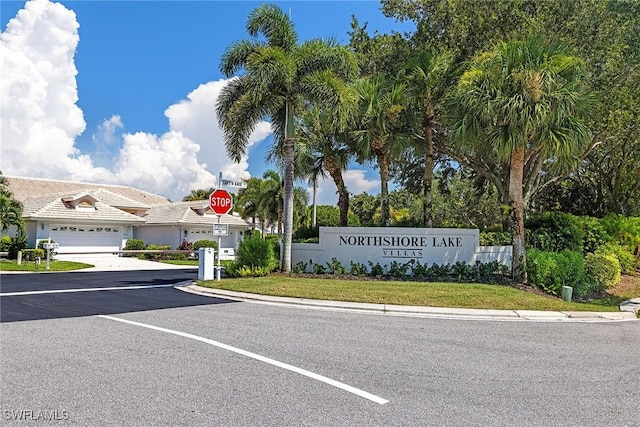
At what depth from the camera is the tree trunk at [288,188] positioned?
17.0 m

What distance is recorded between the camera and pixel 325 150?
68.4ft

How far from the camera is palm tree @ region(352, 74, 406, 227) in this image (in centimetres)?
1800

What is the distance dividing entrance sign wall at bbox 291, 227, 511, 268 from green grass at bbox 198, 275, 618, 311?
248 cm

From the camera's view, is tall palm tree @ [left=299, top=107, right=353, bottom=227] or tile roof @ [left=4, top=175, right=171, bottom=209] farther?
tile roof @ [left=4, top=175, right=171, bottom=209]

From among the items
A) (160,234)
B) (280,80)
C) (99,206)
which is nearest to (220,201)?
(280,80)

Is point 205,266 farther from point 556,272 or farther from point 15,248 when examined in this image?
point 15,248

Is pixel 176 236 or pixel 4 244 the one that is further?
pixel 176 236

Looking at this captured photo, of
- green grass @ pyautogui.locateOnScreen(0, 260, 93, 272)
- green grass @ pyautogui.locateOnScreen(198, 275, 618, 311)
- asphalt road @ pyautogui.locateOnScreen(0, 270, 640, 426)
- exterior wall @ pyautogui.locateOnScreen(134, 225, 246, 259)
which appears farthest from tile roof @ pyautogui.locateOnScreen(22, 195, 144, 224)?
asphalt road @ pyautogui.locateOnScreen(0, 270, 640, 426)

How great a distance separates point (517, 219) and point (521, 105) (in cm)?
399

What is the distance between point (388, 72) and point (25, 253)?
23.4 m

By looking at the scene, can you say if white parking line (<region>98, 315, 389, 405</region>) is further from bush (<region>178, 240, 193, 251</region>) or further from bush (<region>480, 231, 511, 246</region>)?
bush (<region>178, 240, 193, 251</region>)

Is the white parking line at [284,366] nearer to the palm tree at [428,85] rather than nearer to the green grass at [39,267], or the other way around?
the palm tree at [428,85]

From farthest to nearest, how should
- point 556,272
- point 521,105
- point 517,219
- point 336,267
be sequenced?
1. point 336,267
2. point 517,219
3. point 556,272
4. point 521,105

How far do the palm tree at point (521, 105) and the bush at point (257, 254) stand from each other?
7.73m
